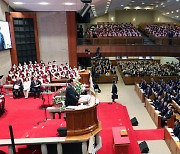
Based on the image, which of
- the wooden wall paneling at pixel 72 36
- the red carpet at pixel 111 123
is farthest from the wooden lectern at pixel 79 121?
the wooden wall paneling at pixel 72 36

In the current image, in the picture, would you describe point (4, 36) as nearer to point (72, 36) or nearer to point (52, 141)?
point (72, 36)

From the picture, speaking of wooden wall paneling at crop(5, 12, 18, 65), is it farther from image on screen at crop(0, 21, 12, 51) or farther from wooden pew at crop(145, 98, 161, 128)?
wooden pew at crop(145, 98, 161, 128)

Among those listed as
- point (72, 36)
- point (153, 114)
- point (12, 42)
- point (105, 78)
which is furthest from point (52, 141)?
point (105, 78)

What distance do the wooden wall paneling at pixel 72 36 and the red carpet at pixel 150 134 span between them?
9255 mm

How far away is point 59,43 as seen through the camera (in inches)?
656

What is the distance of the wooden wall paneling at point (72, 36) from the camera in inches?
637

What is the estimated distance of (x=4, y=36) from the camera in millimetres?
13164

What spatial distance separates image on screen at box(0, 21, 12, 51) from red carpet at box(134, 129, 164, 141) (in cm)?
922

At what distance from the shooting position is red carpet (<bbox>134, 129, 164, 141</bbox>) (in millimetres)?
8430

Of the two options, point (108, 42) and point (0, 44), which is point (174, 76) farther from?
point (0, 44)

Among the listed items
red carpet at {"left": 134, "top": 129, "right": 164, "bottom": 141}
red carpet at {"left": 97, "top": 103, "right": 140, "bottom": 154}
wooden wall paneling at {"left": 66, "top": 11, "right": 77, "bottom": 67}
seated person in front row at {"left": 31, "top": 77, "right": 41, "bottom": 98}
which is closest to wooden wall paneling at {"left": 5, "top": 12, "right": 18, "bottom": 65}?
wooden wall paneling at {"left": 66, "top": 11, "right": 77, "bottom": 67}

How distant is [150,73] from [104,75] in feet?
11.8

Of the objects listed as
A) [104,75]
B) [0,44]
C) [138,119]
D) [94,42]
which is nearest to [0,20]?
[0,44]

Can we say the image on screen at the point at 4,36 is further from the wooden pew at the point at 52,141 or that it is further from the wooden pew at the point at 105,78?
the wooden pew at the point at 52,141
